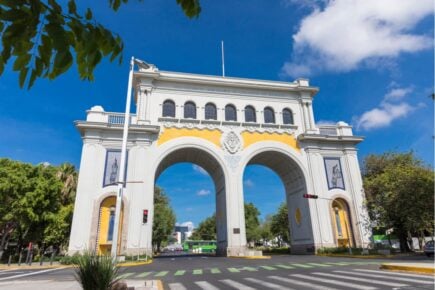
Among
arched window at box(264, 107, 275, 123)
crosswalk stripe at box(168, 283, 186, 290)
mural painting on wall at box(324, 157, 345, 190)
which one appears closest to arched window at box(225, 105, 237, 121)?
arched window at box(264, 107, 275, 123)

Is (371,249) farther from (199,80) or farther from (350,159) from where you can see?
(199,80)

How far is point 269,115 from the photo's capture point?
3409 centimetres

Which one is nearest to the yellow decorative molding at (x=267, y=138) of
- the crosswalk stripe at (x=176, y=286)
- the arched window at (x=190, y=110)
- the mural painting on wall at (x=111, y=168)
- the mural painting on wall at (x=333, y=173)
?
the mural painting on wall at (x=333, y=173)

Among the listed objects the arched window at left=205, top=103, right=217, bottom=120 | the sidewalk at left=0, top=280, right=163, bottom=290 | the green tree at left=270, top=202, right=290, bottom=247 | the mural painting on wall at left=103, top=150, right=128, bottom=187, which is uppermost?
the arched window at left=205, top=103, right=217, bottom=120

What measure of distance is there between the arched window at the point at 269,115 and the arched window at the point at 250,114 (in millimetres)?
1406

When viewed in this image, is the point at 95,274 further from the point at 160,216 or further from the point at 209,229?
the point at 209,229

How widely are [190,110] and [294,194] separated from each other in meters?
15.4

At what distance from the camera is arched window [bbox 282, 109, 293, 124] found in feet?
112

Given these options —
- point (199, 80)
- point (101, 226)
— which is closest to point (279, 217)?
point (199, 80)

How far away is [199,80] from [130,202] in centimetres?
1490

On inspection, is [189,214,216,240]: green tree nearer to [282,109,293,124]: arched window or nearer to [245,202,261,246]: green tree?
[245,202,261,246]: green tree

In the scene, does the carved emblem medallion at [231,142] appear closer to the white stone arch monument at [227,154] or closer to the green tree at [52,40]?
the white stone arch monument at [227,154]

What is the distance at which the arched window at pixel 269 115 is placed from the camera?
33.8 metres

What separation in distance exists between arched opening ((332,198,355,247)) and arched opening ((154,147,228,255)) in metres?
11.4
